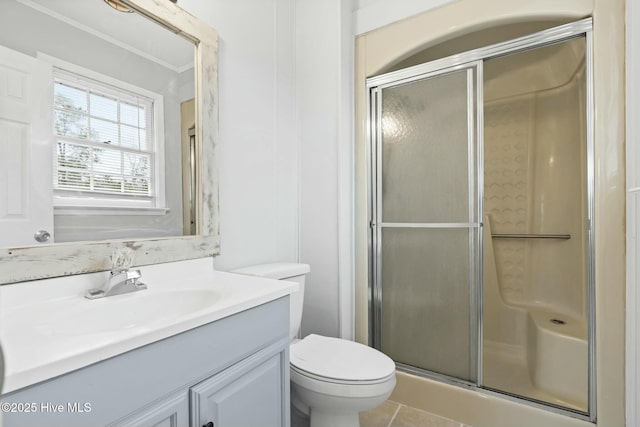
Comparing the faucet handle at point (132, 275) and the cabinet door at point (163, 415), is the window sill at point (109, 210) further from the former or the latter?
the cabinet door at point (163, 415)

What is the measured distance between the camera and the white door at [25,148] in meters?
0.94

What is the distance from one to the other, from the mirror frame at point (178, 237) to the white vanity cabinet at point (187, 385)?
506 millimetres

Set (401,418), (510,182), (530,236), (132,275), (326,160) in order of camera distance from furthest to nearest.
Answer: (510,182)
(530,236)
(326,160)
(401,418)
(132,275)

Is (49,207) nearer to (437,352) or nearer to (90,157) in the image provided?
(90,157)

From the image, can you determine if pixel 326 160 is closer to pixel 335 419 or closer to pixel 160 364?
pixel 335 419

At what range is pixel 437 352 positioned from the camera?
1.84 meters

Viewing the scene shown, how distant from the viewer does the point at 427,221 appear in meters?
1.83

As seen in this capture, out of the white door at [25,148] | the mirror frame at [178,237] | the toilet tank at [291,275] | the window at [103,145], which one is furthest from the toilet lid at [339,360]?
the white door at [25,148]

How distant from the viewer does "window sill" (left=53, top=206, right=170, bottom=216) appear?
1.06 metres

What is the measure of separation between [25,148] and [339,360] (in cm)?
133

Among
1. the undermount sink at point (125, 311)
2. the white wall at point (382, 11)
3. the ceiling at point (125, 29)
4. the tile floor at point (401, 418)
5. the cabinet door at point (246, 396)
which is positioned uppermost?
the white wall at point (382, 11)

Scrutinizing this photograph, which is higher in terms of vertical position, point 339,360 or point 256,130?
point 256,130

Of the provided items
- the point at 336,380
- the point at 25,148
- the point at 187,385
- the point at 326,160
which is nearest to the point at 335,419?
the point at 336,380

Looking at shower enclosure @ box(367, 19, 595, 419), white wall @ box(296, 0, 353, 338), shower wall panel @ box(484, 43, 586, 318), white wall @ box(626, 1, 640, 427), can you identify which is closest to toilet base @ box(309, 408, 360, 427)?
white wall @ box(296, 0, 353, 338)
